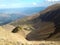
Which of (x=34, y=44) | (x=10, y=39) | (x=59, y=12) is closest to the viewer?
(x=10, y=39)

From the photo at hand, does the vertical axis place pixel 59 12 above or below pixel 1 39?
above

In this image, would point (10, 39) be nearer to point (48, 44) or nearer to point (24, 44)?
point (24, 44)

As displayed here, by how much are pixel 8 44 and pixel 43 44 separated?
480cm

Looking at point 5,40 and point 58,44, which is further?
point 58,44

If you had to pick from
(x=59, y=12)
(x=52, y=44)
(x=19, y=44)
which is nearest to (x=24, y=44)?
(x=19, y=44)

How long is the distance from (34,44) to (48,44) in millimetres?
1490

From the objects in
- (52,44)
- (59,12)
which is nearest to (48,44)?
(52,44)

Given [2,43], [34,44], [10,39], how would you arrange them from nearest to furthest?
[2,43]
[10,39]
[34,44]

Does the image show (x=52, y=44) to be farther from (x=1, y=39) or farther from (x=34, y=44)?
(x=1, y=39)

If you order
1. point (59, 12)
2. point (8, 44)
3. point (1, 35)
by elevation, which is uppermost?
point (59, 12)

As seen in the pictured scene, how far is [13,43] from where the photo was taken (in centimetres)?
1983

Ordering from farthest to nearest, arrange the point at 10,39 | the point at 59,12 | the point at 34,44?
the point at 59,12
the point at 34,44
the point at 10,39

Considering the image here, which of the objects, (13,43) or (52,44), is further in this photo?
(52,44)

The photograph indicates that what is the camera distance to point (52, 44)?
22.9 m
